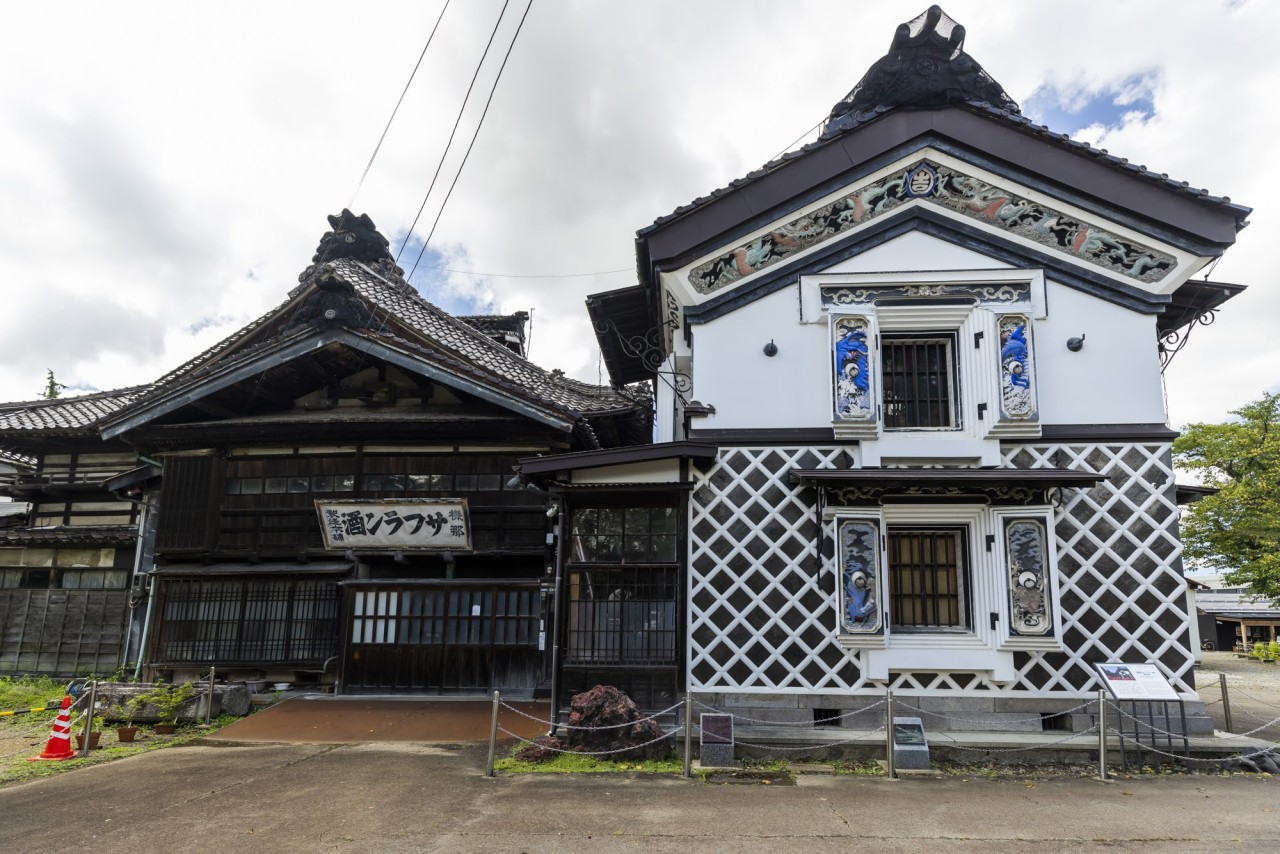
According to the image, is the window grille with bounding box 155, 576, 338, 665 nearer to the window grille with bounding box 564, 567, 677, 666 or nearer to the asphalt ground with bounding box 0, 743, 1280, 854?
the asphalt ground with bounding box 0, 743, 1280, 854

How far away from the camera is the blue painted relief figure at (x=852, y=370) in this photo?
1048 cm

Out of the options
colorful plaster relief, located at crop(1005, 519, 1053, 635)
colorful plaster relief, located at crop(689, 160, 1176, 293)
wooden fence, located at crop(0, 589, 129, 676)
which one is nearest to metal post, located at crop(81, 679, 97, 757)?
wooden fence, located at crop(0, 589, 129, 676)

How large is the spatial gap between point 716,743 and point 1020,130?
9.52 meters

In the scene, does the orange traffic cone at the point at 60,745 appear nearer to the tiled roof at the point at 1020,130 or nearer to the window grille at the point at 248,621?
the window grille at the point at 248,621

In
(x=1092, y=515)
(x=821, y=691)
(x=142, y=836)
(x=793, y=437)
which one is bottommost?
(x=142, y=836)

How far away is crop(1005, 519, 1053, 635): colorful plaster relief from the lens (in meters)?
9.74

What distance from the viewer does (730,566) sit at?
10359 mm

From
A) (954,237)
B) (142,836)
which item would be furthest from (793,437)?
(142,836)

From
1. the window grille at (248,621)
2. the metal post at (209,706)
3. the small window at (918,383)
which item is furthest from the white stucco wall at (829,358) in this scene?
the metal post at (209,706)

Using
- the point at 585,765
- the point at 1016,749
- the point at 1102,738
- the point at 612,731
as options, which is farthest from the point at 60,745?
the point at 1102,738

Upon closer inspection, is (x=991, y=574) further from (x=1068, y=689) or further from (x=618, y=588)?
(x=618, y=588)

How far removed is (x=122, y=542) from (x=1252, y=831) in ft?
63.1

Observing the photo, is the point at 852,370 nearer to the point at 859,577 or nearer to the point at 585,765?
the point at 859,577

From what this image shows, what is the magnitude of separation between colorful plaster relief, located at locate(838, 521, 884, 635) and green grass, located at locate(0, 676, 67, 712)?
14.2 m
